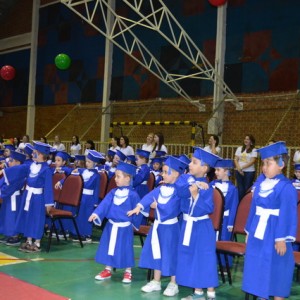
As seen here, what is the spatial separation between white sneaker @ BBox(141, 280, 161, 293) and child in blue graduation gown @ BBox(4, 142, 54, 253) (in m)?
2.06

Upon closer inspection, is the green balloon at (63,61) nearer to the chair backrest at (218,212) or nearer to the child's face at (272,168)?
the chair backrest at (218,212)

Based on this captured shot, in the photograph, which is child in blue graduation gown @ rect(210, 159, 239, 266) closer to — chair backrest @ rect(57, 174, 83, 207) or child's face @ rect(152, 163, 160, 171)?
chair backrest @ rect(57, 174, 83, 207)

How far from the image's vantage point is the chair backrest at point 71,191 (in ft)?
21.1

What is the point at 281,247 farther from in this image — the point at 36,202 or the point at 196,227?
the point at 36,202

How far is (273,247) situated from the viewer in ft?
12.5

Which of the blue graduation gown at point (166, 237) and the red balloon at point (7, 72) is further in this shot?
the red balloon at point (7, 72)

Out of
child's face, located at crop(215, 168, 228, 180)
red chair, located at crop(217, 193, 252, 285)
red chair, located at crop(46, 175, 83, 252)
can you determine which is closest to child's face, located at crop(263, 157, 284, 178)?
red chair, located at crop(217, 193, 252, 285)

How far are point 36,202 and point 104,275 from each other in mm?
1714

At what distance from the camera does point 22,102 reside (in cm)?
1811

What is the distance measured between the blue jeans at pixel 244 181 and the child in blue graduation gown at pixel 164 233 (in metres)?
4.76

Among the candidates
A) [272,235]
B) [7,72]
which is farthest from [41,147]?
[7,72]

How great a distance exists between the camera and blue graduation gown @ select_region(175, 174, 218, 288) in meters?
4.16

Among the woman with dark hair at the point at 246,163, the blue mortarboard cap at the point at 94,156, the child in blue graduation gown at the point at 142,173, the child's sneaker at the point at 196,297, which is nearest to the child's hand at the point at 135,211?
the child's sneaker at the point at 196,297

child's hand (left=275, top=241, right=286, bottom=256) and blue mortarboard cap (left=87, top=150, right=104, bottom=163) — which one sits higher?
blue mortarboard cap (left=87, top=150, right=104, bottom=163)
